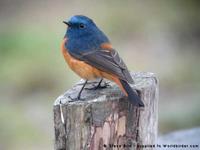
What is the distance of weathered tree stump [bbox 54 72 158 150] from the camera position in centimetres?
489

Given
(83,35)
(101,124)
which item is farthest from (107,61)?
(101,124)

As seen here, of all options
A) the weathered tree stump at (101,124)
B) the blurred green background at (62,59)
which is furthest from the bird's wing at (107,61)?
the blurred green background at (62,59)

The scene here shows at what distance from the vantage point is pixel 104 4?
12797 millimetres

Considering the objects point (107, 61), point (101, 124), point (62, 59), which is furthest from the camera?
point (62, 59)

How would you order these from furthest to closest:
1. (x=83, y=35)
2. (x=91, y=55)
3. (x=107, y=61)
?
(x=83, y=35) → (x=91, y=55) → (x=107, y=61)

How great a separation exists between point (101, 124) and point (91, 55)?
109 centimetres

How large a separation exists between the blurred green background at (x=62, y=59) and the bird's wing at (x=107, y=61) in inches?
130

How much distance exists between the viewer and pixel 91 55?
585 cm

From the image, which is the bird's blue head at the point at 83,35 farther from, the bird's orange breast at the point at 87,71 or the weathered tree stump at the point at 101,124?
the weathered tree stump at the point at 101,124

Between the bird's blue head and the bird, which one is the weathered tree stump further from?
the bird's blue head

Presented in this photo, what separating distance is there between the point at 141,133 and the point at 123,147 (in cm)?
16

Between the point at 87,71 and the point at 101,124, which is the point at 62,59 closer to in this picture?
the point at 87,71

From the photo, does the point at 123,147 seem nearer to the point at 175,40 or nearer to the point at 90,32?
the point at 90,32

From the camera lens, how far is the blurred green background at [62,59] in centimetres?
951
